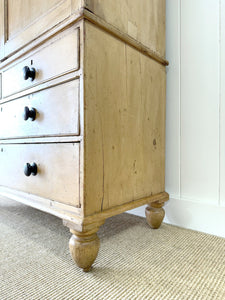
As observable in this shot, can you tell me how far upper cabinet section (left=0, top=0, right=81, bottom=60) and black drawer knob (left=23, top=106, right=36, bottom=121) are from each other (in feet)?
0.77

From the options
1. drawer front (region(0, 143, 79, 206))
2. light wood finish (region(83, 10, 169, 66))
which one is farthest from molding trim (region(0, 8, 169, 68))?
drawer front (region(0, 143, 79, 206))

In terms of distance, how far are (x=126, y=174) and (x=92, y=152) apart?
0.56ft

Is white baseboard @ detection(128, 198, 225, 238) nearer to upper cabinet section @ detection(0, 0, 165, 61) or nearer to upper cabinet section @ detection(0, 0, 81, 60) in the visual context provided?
upper cabinet section @ detection(0, 0, 165, 61)

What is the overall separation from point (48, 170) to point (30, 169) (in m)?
0.07

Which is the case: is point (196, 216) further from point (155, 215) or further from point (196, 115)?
point (196, 115)

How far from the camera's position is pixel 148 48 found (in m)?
0.78

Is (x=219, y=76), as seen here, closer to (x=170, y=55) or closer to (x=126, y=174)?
(x=170, y=55)

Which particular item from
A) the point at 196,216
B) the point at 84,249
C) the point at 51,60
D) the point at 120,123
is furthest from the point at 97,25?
the point at 196,216

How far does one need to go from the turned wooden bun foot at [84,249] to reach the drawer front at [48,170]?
0.09 m

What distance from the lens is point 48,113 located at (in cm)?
64

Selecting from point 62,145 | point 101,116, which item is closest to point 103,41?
point 101,116

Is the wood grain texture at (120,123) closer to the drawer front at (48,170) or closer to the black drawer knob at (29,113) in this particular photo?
the drawer front at (48,170)

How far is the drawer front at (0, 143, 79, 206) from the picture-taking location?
1.89 feet

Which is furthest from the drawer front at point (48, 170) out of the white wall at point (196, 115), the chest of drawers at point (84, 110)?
the white wall at point (196, 115)
